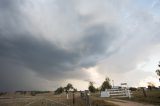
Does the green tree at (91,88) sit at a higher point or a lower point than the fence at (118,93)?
higher

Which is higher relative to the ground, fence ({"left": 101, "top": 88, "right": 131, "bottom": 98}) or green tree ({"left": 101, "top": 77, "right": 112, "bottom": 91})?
green tree ({"left": 101, "top": 77, "right": 112, "bottom": 91})

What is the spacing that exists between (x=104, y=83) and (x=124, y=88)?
67.9 meters

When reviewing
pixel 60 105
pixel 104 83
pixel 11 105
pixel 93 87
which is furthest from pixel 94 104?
pixel 93 87

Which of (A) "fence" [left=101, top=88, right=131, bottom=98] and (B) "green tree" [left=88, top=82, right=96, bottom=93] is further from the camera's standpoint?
(B) "green tree" [left=88, top=82, right=96, bottom=93]

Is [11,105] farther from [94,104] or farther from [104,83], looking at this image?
[104,83]

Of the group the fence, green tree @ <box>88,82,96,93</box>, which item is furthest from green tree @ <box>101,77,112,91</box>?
the fence

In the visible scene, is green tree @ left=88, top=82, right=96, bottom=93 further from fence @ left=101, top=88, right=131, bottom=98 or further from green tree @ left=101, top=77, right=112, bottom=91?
fence @ left=101, top=88, right=131, bottom=98

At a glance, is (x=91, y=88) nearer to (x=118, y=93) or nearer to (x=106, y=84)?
(x=106, y=84)

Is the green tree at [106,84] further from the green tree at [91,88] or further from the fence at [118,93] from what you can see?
the fence at [118,93]

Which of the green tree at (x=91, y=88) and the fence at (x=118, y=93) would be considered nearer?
the fence at (x=118, y=93)

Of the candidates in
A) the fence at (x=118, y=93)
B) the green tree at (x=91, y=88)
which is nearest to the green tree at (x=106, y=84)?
the green tree at (x=91, y=88)

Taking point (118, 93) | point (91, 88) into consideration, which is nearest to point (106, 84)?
point (91, 88)

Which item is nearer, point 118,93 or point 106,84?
point 118,93

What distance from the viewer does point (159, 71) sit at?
43469 mm
